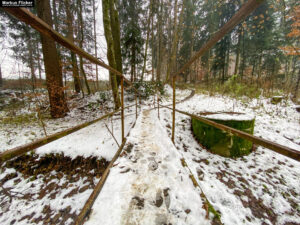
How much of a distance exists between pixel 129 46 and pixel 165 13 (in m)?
6.98

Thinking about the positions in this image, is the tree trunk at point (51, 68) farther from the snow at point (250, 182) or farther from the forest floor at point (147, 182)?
the snow at point (250, 182)

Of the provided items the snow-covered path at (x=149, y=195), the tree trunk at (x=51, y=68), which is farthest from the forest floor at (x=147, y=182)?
the tree trunk at (x=51, y=68)

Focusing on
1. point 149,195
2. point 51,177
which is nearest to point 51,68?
point 51,177

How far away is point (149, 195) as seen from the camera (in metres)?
1.12

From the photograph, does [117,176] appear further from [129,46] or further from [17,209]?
[129,46]

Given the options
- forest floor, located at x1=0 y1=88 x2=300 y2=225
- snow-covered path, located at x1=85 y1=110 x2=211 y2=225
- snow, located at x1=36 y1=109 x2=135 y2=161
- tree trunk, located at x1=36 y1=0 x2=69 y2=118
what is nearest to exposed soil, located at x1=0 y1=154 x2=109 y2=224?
forest floor, located at x1=0 y1=88 x2=300 y2=225

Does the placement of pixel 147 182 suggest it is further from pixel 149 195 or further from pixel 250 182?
pixel 250 182

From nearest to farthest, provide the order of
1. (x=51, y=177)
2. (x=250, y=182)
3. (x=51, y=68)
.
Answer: (x=250, y=182) → (x=51, y=177) → (x=51, y=68)

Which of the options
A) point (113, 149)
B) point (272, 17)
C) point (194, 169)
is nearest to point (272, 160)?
point (194, 169)

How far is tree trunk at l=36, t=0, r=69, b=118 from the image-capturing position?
171 inches

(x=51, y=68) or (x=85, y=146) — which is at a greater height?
(x=51, y=68)

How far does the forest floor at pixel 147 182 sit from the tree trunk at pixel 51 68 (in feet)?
5.61

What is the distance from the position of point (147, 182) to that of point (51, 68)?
5680 mm

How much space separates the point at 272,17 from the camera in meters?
10.0
